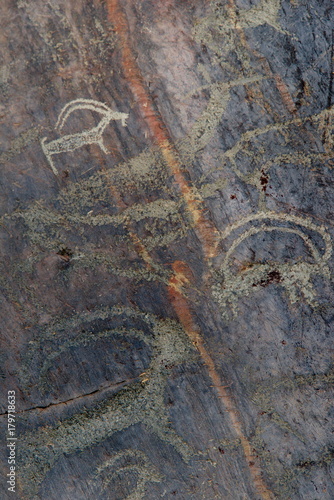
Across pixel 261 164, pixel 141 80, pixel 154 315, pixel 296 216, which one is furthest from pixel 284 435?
pixel 141 80

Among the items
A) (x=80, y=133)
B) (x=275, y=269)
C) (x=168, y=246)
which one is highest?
(x=80, y=133)

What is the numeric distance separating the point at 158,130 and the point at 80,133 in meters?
0.33

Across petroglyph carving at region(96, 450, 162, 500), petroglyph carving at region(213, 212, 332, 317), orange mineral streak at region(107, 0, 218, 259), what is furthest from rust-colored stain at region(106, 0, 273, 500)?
petroglyph carving at region(96, 450, 162, 500)

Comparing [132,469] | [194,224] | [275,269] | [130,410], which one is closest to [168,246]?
[194,224]

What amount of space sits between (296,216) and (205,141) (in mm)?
489

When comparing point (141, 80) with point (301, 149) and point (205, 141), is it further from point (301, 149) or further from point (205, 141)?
point (301, 149)

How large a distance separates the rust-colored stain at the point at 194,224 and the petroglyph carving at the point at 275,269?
112 millimetres

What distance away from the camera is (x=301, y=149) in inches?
60.9

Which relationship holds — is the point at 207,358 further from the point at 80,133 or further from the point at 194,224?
the point at 80,133

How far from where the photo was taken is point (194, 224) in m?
1.60

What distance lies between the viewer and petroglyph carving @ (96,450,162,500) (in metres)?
1.77

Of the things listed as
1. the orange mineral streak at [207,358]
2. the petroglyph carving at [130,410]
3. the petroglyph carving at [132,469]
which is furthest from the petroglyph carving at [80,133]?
the petroglyph carving at [132,469]

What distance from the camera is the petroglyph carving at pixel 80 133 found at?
5.15 ft

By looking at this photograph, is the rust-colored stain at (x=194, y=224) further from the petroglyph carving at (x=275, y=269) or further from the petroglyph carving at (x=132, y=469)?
the petroglyph carving at (x=132, y=469)
